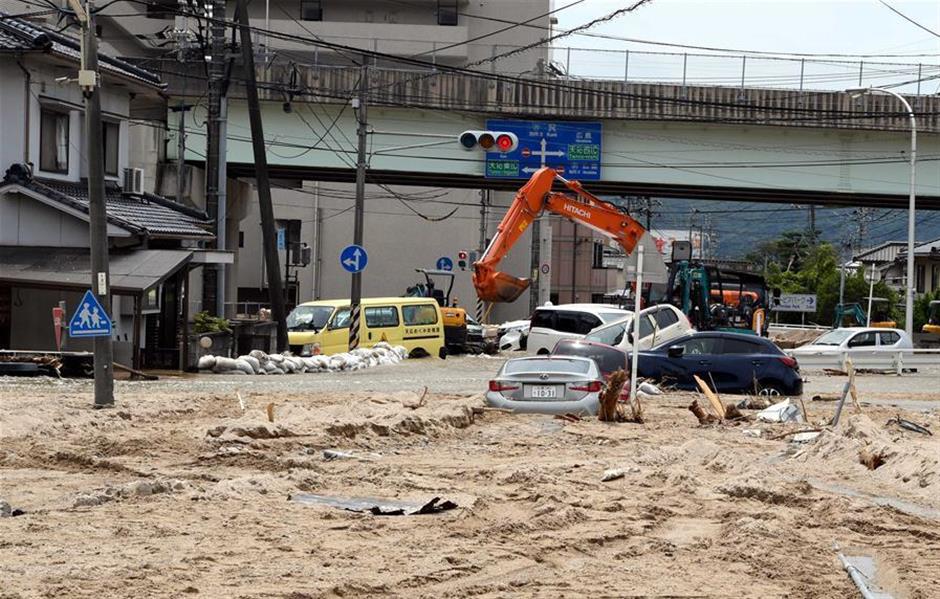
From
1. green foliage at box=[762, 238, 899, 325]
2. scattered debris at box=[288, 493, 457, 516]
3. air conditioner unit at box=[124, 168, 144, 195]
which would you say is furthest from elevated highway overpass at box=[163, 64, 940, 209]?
green foliage at box=[762, 238, 899, 325]

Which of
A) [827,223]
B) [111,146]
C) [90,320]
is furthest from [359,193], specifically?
[827,223]

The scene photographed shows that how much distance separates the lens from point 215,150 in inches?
1259

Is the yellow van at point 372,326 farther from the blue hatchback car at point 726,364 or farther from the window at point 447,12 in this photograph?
the window at point 447,12

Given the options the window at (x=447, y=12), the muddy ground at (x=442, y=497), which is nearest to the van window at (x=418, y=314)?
the muddy ground at (x=442, y=497)

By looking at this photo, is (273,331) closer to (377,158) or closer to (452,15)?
(377,158)

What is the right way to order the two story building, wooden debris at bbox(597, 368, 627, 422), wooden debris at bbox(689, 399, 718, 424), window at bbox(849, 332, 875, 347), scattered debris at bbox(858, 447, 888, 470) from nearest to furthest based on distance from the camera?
scattered debris at bbox(858, 447, 888, 470), wooden debris at bbox(597, 368, 627, 422), wooden debris at bbox(689, 399, 718, 424), the two story building, window at bbox(849, 332, 875, 347)

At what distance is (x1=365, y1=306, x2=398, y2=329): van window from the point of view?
38375 mm

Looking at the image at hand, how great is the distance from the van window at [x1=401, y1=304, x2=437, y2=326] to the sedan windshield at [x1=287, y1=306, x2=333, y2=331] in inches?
96.1

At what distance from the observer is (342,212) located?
2596 inches

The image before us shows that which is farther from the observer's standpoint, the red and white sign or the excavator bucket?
the excavator bucket

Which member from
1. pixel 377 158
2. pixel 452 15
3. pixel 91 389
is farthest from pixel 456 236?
pixel 91 389

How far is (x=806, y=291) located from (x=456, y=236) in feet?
102

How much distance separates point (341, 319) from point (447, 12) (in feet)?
115

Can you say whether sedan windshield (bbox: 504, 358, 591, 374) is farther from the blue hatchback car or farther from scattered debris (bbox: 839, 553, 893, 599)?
scattered debris (bbox: 839, 553, 893, 599)
